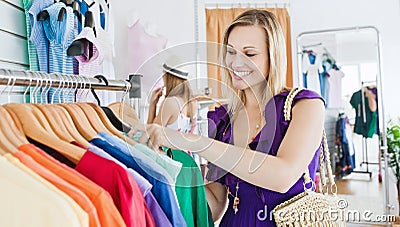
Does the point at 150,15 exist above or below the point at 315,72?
above

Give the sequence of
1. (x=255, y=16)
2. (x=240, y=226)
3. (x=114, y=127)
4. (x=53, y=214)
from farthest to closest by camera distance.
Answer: (x=240, y=226)
(x=255, y=16)
(x=114, y=127)
(x=53, y=214)

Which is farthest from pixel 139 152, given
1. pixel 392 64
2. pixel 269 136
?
pixel 392 64

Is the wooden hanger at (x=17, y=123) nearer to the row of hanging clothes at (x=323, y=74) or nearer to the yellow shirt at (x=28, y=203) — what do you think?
the yellow shirt at (x=28, y=203)

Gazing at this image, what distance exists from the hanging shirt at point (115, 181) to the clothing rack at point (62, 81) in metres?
0.24

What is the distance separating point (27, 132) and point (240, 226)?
756 mm

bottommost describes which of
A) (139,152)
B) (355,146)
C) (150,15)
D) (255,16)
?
(355,146)

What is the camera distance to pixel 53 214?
69 centimetres

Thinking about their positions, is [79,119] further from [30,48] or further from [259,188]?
[30,48]

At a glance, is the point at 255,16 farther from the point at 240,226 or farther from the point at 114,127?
the point at 240,226

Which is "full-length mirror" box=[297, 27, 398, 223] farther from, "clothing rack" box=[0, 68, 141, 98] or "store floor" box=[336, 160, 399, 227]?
"clothing rack" box=[0, 68, 141, 98]

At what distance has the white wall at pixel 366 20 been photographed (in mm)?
4055

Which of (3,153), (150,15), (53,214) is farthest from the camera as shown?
(150,15)

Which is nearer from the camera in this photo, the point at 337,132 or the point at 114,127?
the point at 114,127

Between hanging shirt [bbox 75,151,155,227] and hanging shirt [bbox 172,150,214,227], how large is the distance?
0.82 feet
